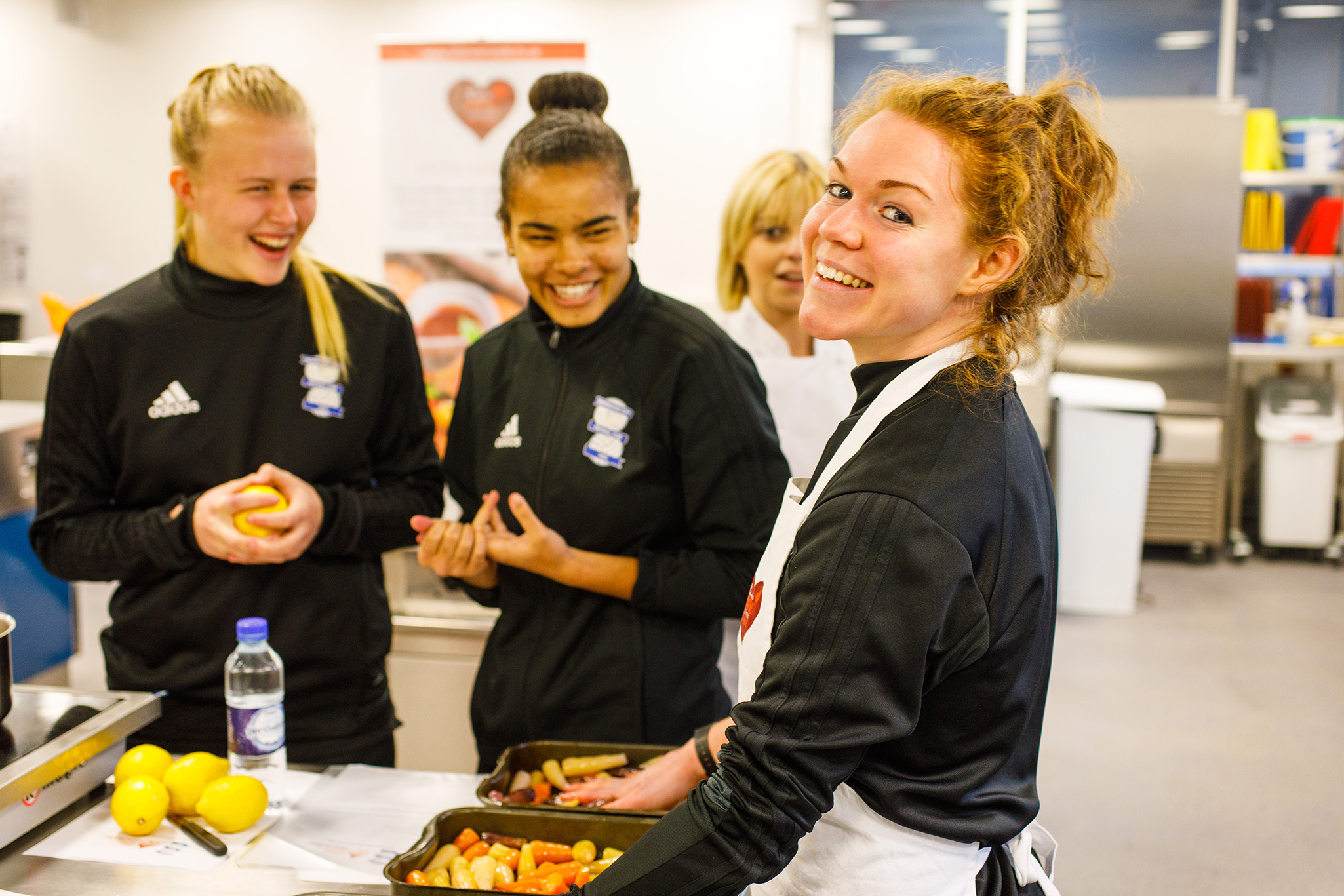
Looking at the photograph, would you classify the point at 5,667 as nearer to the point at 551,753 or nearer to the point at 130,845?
the point at 130,845

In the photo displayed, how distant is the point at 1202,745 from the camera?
372 cm

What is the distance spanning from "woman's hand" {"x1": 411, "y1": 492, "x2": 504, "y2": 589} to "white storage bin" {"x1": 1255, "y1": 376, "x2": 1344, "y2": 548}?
5.39m

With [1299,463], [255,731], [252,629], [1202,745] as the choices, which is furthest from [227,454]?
[1299,463]

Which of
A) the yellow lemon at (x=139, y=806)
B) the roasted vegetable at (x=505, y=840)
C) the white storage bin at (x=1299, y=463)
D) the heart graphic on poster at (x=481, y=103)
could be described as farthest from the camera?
the white storage bin at (x=1299, y=463)

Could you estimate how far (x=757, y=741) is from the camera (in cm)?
90

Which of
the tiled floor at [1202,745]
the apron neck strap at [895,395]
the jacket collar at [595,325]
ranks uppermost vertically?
the jacket collar at [595,325]

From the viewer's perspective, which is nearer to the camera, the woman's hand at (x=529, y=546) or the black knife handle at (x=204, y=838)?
the black knife handle at (x=204, y=838)

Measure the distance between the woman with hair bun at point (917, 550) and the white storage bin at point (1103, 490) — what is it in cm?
437

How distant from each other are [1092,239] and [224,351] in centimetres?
Answer: 130

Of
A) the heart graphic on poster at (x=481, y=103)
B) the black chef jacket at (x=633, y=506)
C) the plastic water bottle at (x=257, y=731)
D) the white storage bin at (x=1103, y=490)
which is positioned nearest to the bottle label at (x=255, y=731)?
the plastic water bottle at (x=257, y=731)

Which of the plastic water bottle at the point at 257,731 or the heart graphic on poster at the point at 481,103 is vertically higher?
the heart graphic on poster at the point at 481,103

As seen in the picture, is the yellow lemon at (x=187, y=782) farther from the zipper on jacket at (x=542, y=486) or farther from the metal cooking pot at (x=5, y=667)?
the zipper on jacket at (x=542, y=486)

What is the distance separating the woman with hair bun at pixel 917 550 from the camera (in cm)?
88

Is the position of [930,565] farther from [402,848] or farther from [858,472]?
[402,848]
